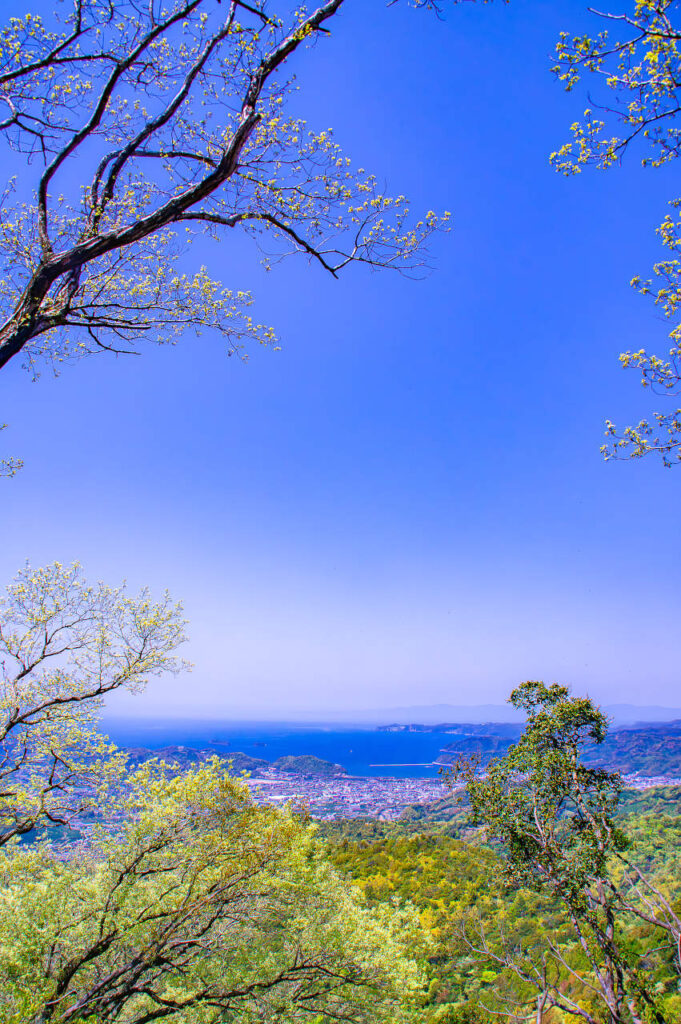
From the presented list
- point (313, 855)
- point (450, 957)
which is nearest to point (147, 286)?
point (313, 855)

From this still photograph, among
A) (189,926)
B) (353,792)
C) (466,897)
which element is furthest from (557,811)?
(353,792)

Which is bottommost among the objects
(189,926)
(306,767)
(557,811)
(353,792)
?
(306,767)

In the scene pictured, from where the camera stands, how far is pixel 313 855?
12367 millimetres

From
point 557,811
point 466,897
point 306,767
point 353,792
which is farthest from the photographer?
point 306,767

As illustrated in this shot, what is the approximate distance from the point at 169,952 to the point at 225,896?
48.6 inches

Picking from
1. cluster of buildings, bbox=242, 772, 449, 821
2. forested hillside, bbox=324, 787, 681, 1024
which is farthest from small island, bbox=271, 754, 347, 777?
forested hillside, bbox=324, 787, 681, 1024

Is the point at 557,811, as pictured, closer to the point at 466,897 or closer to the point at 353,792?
the point at 466,897

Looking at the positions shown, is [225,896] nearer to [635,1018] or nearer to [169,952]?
[169,952]

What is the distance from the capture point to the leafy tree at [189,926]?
26.1 ft

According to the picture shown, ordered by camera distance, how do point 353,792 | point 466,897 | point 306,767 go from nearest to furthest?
1. point 466,897
2. point 353,792
3. point 306,767

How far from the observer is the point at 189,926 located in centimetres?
893

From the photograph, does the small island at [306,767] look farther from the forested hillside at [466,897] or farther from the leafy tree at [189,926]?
the leafy tree at [189,926]

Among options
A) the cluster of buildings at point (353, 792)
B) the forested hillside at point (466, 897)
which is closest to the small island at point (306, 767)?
the cluster of buildings at point (353, 792)

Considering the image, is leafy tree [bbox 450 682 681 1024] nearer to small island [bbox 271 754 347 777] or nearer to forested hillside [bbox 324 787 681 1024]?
forested hillside [bbox 324 787 681 1024]
